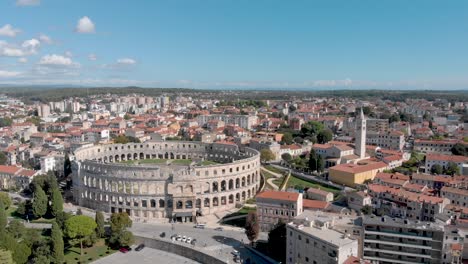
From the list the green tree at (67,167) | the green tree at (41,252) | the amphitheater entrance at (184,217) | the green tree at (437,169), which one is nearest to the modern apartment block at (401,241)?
the amphitheater entrance at (184,217)

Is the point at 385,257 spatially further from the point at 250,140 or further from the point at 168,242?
the point at 250,140

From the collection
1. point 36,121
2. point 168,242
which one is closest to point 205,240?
point 168,242

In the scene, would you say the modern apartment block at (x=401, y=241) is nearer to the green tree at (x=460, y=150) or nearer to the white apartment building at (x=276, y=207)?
the white apartment building at (x=276, y=207)

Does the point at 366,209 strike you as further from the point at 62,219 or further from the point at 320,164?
the point at 62,219

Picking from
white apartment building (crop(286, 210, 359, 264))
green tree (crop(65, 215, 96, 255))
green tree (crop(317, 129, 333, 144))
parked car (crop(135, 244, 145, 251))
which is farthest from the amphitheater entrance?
green tree (crop(317, 129, 333, 144))

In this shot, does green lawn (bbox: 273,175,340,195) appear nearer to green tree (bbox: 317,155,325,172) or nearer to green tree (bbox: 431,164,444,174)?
green tree (bbox: 317,155,325,172)

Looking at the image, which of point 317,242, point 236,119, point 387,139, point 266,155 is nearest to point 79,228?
point 317,242
